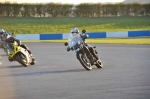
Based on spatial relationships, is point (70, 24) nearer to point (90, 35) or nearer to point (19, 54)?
point (90, 35)

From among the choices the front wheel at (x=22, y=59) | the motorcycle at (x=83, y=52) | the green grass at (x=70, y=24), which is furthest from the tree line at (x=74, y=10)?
the motorcycle at (x=83, y=52)

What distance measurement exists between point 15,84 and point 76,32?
12.6 feet

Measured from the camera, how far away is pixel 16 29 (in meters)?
43.4

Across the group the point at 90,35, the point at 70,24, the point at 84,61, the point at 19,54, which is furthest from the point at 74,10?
the point at 84,61

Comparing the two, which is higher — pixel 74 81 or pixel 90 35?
pixel 74 81

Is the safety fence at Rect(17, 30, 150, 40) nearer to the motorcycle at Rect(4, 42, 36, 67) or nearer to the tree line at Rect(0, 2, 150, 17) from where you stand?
the tree line at Rect(0, 2, 150, 17)

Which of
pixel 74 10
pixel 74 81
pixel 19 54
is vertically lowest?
pixel 74 81

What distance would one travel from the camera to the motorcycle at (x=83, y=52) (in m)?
13.6

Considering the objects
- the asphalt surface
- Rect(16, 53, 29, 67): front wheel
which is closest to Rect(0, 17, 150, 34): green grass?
Rect(16, 53, 29, 67): front wheel

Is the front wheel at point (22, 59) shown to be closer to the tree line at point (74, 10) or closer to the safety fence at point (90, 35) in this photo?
the safety fence at point (90, 35)

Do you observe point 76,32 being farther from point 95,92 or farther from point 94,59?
point 95,92

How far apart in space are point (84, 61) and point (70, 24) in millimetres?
33988

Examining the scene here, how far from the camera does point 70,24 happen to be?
4747 centimetres

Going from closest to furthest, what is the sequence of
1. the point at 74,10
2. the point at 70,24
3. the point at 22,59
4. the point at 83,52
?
the point at 83,52
the point at 22,59
the point at 70,24
the point at 74,10
